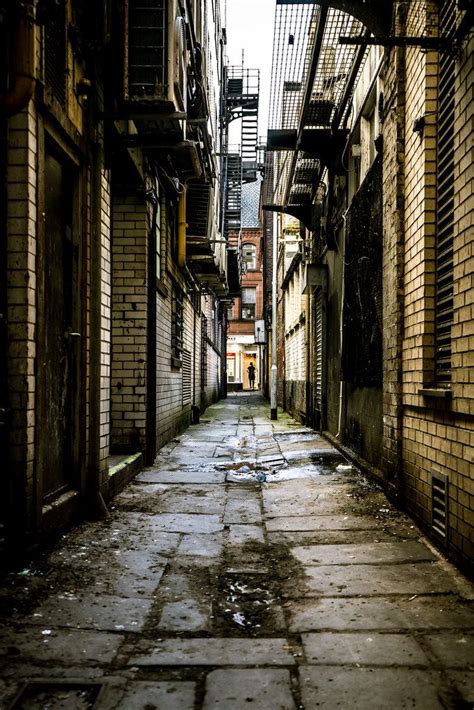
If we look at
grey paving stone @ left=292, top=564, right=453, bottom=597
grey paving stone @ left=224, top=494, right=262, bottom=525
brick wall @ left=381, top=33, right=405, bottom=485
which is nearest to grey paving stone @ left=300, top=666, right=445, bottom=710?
grey paving stone @ left=292, top=564, right=453, bottom=597

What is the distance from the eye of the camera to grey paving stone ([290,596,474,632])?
2.87 metres

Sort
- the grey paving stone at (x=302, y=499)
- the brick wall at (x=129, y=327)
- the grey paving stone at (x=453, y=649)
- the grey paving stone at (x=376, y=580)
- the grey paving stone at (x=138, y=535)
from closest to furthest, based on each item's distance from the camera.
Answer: the grey paving stone at (x=453, y=649), the grey paving stone at (x=376, y=580), the grey paving stone at (x=138, y=535), the grey paving stone at (x=302, y=499), the brick wall at (x=129, y=327)

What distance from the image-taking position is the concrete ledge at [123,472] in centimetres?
564

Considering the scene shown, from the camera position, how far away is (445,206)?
4.30m

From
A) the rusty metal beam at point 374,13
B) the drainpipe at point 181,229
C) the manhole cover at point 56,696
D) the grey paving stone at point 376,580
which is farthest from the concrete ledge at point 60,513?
the drainpipe at point 181,229

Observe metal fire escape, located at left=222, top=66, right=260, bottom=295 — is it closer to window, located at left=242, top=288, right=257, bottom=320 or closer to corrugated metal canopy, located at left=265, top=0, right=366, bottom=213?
corrugated metal canopy, located at left=265, top=0, right=366, bottom=213

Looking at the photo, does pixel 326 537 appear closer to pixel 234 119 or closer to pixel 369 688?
pixel 369 688

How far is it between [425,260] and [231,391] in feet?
138

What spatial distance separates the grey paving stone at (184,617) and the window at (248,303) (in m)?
45.4

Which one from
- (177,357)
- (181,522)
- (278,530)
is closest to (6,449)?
(181,522)

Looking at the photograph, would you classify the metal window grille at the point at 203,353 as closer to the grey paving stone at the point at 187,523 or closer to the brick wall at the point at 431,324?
the grey paving stone at the point at 187,523

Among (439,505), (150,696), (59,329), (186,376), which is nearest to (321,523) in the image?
(439,505)

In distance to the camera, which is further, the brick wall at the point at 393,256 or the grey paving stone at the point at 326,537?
the brick wall at the point at 393,256

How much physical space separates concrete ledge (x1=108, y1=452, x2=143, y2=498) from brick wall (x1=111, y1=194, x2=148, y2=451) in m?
0.33
